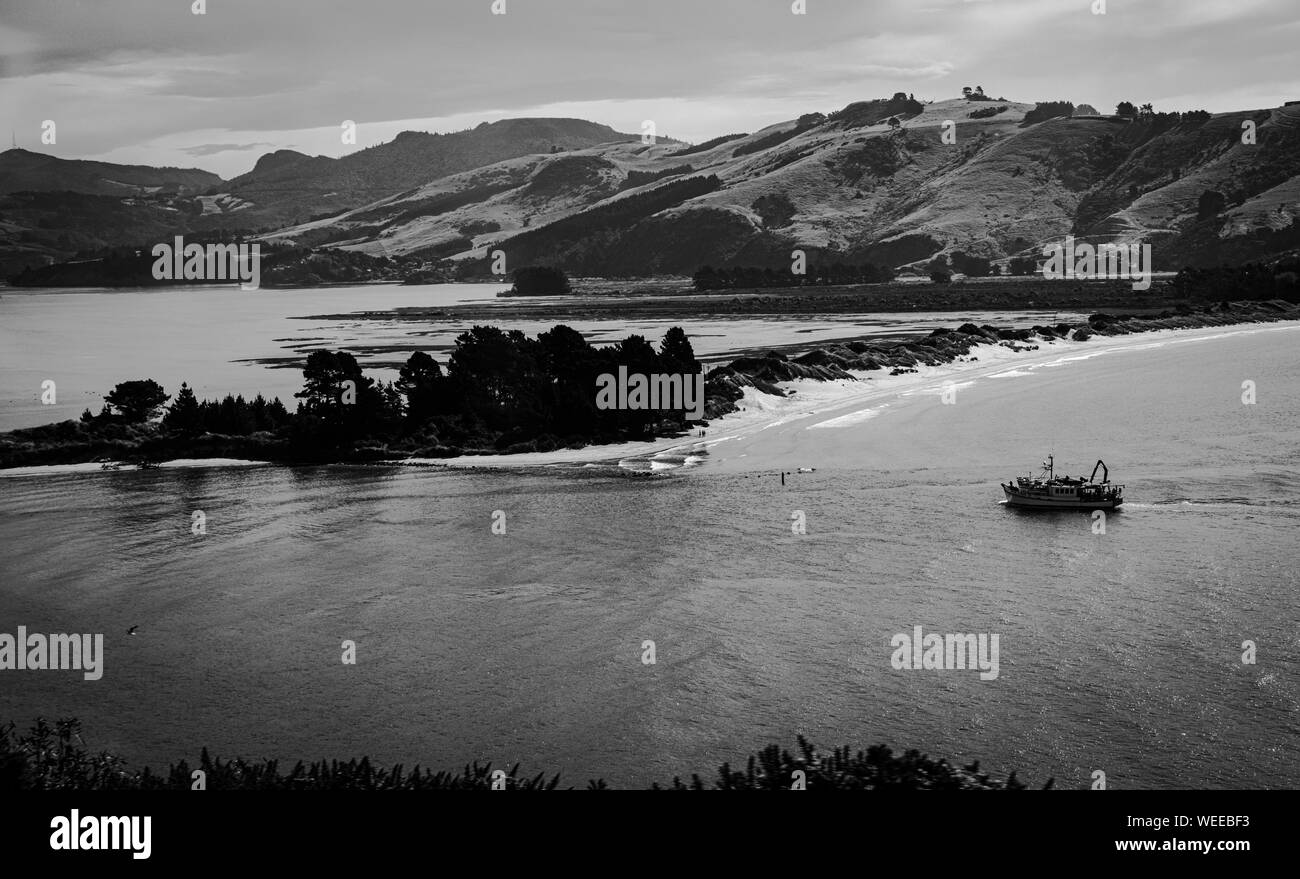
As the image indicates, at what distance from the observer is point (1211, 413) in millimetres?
70625

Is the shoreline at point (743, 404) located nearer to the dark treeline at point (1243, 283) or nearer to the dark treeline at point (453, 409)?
the dark treeline at point (453, 409)

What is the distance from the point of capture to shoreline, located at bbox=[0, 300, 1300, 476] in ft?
209

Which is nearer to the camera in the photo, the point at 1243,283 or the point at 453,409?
the point at 453,409

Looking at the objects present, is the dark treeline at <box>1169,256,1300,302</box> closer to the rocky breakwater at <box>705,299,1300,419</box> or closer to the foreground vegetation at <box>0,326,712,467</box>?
the rocky breakwater at <box>705,299,1300,419</box>

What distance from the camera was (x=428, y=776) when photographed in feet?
75.3

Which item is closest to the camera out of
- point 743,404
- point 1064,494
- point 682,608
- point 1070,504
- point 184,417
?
point 682,608

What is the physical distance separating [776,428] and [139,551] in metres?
38.7

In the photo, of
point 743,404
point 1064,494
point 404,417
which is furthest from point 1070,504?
point 404,417

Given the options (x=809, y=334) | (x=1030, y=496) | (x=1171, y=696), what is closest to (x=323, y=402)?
(x=1030, y=496)

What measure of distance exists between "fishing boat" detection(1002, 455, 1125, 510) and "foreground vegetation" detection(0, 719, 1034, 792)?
1026 inches

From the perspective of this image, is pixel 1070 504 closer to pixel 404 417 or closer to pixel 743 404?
pixel 743 404

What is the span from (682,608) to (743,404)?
42.2 m

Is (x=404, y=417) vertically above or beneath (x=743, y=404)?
beneath

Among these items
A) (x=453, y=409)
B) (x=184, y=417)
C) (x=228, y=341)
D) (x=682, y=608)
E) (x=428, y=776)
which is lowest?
(x=428, y=776)
